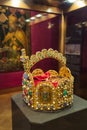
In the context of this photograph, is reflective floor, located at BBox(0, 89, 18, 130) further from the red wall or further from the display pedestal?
the red wall

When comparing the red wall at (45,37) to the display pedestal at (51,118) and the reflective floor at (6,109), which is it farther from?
the display pedestal at (51,118)

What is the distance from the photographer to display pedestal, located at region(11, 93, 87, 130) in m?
0.96

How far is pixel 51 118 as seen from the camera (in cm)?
99

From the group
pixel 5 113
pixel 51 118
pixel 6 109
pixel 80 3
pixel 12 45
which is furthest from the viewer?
pixel 12 45

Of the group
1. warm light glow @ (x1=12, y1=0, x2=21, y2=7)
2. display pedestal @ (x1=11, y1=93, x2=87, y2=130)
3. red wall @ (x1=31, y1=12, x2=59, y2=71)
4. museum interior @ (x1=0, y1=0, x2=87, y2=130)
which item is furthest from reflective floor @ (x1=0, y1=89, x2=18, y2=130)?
warm light glow @ (x1=12, y1=0, x2=21, y2=7)

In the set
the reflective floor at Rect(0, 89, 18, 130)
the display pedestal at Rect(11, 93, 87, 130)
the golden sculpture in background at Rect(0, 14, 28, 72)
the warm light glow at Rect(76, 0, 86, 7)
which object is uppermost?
the warm light glow at Rect(76, 0, 86, 7)

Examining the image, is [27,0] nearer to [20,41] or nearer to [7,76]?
[20,41]

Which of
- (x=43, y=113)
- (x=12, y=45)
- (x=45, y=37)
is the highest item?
(x=45, y=37)

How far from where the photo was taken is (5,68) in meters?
3.24

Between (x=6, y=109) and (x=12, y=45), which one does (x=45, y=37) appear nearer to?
(x=12, y=45)

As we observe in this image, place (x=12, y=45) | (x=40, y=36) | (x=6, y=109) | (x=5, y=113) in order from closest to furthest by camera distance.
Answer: (x=5, y=113)
(x=6, y=109)
(x=12, y=45)
(x=40, y=36)

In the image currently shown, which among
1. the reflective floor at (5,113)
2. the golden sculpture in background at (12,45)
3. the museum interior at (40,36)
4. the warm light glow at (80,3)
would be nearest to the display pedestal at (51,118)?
the reflective floor at (5,113)

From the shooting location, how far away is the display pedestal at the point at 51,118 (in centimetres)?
96

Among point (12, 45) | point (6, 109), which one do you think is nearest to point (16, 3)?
point (12, 45)
